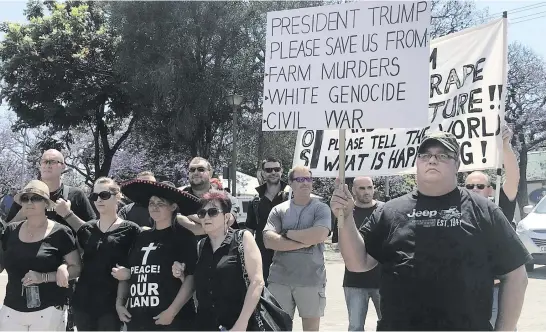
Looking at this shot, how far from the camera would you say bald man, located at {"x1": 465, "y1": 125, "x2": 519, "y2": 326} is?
436cm

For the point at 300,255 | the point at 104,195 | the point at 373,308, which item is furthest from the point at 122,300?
the point at 373,308

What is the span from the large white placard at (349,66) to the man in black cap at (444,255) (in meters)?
0.94

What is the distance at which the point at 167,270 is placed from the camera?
3947 mm

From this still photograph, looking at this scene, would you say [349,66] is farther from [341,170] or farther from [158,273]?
[158,273]

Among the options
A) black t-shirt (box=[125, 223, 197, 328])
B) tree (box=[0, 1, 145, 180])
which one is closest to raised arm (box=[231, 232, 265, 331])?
black t-shirt (box=[125, 223, 197, 328])

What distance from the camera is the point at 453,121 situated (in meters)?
5.65

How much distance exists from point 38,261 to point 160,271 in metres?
1.05

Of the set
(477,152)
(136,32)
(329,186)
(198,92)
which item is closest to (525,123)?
(329,186)

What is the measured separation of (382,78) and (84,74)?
26.2m

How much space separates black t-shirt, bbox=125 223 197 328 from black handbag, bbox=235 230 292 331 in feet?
1.62

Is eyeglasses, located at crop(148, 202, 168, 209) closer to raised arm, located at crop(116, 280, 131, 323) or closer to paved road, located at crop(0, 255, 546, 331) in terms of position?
raised arm, located at crop(116, 280, 131, 323)

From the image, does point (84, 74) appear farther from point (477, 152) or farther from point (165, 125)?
point (477, 152)

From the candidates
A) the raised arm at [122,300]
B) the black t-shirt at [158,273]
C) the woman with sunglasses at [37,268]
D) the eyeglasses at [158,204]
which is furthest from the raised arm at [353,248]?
the woman with sunglasses at [37,268]

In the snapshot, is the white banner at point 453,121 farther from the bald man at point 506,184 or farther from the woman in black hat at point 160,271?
the woman in black hat at point 160,271
